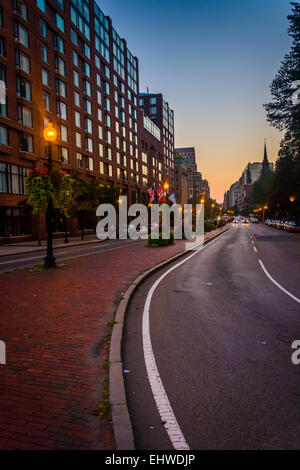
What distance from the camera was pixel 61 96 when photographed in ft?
128

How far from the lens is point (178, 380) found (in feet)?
13.9

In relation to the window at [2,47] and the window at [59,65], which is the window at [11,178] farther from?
the window at [59,65]

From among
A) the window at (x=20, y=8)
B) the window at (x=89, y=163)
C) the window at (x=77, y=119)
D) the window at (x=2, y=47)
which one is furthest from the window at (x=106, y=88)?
the window at (x=2, y=47)

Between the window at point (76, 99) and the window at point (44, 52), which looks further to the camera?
the window at point (76, 99)

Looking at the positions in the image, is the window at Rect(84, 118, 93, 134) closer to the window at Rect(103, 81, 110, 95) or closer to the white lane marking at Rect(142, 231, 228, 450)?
the window at Rect(103, 81, 110, 95)

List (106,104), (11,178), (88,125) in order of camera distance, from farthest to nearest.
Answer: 1. (106,104)
2. (88,125)
3. (11,178)

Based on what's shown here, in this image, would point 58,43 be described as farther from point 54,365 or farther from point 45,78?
point 54,365

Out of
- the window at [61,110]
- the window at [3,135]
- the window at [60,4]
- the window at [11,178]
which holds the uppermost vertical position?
the window at [60,4]

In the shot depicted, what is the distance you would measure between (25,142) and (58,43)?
1626 centimetres

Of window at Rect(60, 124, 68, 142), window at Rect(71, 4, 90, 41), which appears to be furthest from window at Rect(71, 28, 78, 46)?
window at Rect(60, 124, 68, 142)

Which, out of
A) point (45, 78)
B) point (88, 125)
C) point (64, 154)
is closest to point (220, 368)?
point (64, 154)

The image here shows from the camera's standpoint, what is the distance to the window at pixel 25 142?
106 ft

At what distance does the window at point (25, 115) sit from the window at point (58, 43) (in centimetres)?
1162

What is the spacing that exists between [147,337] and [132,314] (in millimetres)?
1543
